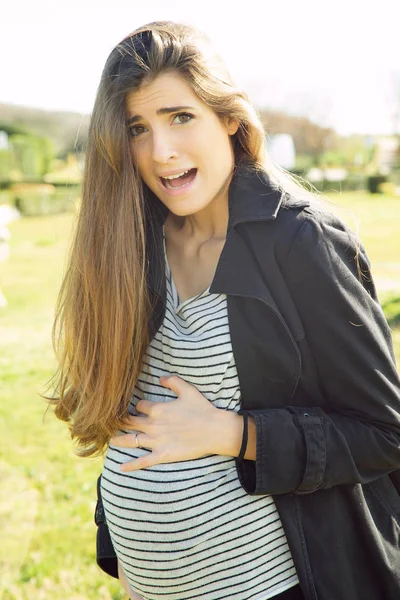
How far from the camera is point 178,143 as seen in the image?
187 cm

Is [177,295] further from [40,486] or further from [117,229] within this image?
[40,486]

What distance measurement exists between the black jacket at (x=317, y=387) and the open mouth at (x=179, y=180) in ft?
0.76

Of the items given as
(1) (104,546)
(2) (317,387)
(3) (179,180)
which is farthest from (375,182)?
(2) (317,387)

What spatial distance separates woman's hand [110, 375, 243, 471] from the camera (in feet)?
5.52

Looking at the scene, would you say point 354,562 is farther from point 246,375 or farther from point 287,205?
point 287,205

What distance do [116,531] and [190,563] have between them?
252 mm

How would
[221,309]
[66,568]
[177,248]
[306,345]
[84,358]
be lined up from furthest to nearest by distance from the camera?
[66,568] → [177,248] → [84,358] → [221,309] → [306,345]

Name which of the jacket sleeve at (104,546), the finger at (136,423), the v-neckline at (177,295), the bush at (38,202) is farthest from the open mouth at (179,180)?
the bush at (38,202)

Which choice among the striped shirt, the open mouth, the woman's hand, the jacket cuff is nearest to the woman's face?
the open mouth

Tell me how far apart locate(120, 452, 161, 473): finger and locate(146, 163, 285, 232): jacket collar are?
65 centimetres

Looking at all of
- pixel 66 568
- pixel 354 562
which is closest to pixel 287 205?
pixel 354 562

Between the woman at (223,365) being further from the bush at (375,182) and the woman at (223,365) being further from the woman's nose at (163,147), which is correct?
the bush at (375,182)

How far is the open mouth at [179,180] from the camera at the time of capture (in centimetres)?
193

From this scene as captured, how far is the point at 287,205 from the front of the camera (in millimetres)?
1752
